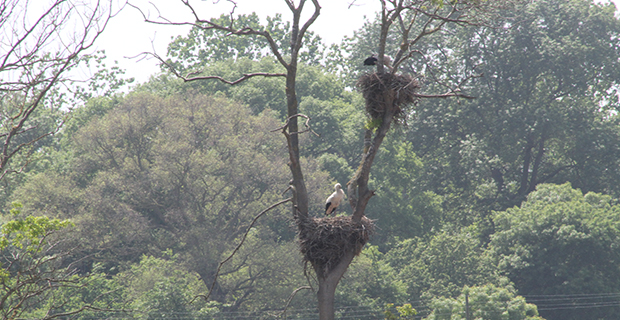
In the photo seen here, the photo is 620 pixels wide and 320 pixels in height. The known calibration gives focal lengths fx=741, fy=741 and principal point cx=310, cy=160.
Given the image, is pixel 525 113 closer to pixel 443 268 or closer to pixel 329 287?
pixel 443 268

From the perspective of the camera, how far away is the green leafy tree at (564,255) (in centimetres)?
2917

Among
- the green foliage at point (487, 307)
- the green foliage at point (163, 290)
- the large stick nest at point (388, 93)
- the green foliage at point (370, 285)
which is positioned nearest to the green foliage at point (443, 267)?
the green foliage at point (370, 285)

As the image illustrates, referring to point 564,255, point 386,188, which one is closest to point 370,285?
point 386,188

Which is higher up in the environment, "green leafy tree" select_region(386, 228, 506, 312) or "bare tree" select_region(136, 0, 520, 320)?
"green leafy tree" select_region(386, 228, 506, 312)

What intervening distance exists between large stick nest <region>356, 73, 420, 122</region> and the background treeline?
1448cm

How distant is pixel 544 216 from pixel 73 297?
18.5 metres

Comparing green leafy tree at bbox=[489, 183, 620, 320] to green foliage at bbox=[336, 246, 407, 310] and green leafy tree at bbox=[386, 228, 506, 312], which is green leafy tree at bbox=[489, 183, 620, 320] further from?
→ green foliage at bbox=[336, 246, 407, 310]

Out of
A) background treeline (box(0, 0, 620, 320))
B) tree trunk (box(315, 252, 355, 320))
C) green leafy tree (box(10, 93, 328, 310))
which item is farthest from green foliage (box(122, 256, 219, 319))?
tree trunk (box(315, 252, 355, 320))

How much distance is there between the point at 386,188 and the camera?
34.2 metres

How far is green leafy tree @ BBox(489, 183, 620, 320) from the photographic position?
95.7 feet

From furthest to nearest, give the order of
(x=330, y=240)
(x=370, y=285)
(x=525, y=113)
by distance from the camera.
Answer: (x=525, y=113) → (x=370, y=285) → (x=330, y=240)

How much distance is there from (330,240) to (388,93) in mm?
1790

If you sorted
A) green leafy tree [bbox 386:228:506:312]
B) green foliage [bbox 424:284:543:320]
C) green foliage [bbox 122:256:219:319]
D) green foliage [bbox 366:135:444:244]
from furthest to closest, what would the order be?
1. green foliage [bbox 366:135:444:244]
2. green leafy tree [bbox 386:228:506:312]
3. green foliage [bbox 122:256:219:319]
4. green foliage [bbox 424:284:543:320]

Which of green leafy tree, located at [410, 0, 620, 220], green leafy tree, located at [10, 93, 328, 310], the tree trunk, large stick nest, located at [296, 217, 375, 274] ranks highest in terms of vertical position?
green leafy tree, located at [410, 0, 620, 220]
